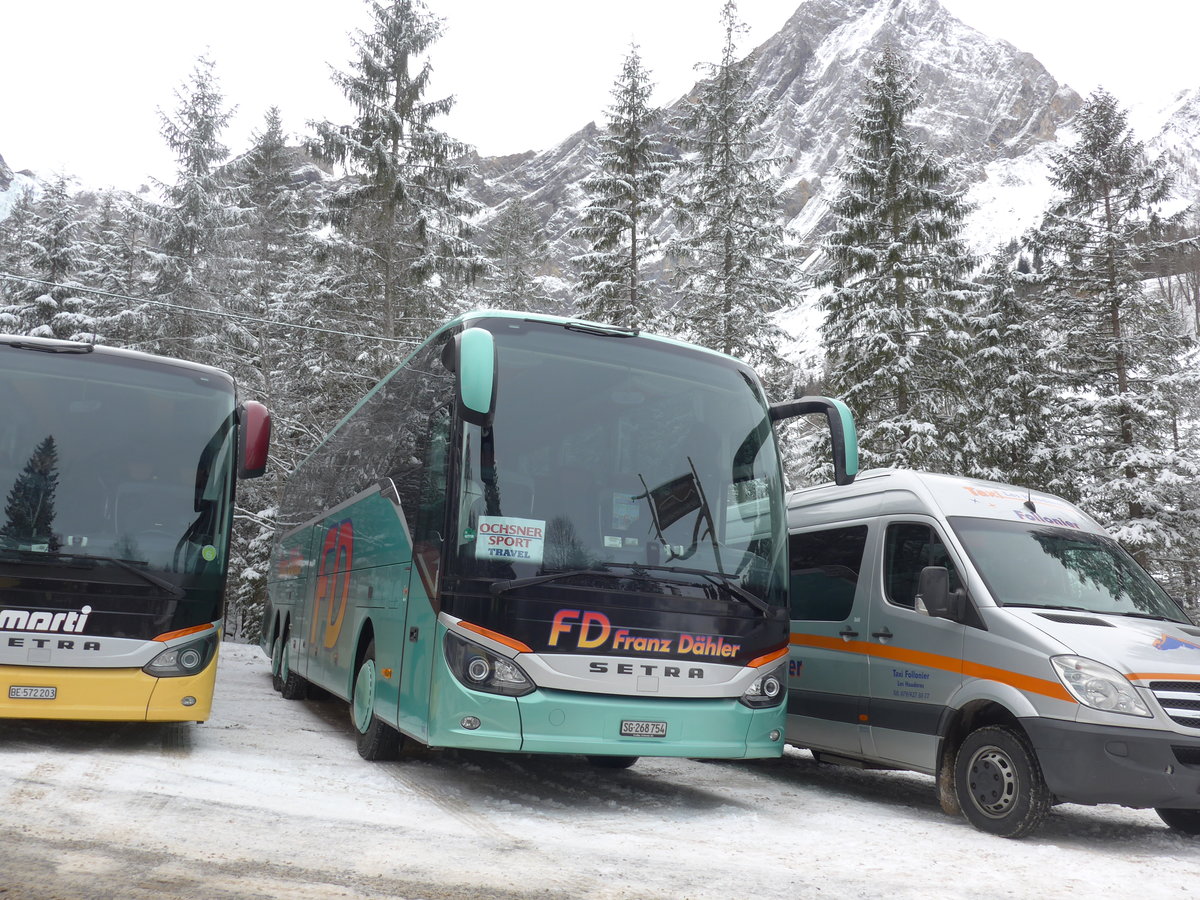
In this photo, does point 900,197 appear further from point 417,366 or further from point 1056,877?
point 1056,877

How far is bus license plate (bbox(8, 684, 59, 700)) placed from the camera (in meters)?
7.33

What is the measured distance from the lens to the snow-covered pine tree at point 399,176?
93.7 feet

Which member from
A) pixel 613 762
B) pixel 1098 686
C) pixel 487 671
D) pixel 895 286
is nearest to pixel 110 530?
pixel 487 671

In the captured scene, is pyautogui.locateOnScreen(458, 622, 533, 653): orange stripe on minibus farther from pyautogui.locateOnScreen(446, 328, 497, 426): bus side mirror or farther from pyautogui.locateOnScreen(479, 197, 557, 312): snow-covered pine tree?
pyautogui.locateOnScreen(479, 197, 557, 312): snow-covered pine tree

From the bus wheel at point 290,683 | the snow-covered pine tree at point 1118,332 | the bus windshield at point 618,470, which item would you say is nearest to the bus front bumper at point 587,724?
the bus windshield at point 618,470

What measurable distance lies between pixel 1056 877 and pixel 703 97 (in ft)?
90.0

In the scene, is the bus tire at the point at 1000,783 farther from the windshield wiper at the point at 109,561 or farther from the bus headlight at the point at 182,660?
the windshield wiper at the point at 109,561

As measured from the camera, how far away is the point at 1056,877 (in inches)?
218

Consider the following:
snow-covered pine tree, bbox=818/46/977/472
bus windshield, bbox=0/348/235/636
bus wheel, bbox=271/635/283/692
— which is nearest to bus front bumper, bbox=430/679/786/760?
bus windshield, bbox=0/348/235/636

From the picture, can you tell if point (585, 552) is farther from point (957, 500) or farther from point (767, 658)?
point (957, 500)

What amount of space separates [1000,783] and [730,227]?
23.3 metres

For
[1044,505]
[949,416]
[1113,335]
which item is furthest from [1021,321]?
[1044,505]

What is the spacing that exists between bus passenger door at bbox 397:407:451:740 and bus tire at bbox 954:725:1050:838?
3658 millimetres

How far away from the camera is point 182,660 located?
7848 millimetres
